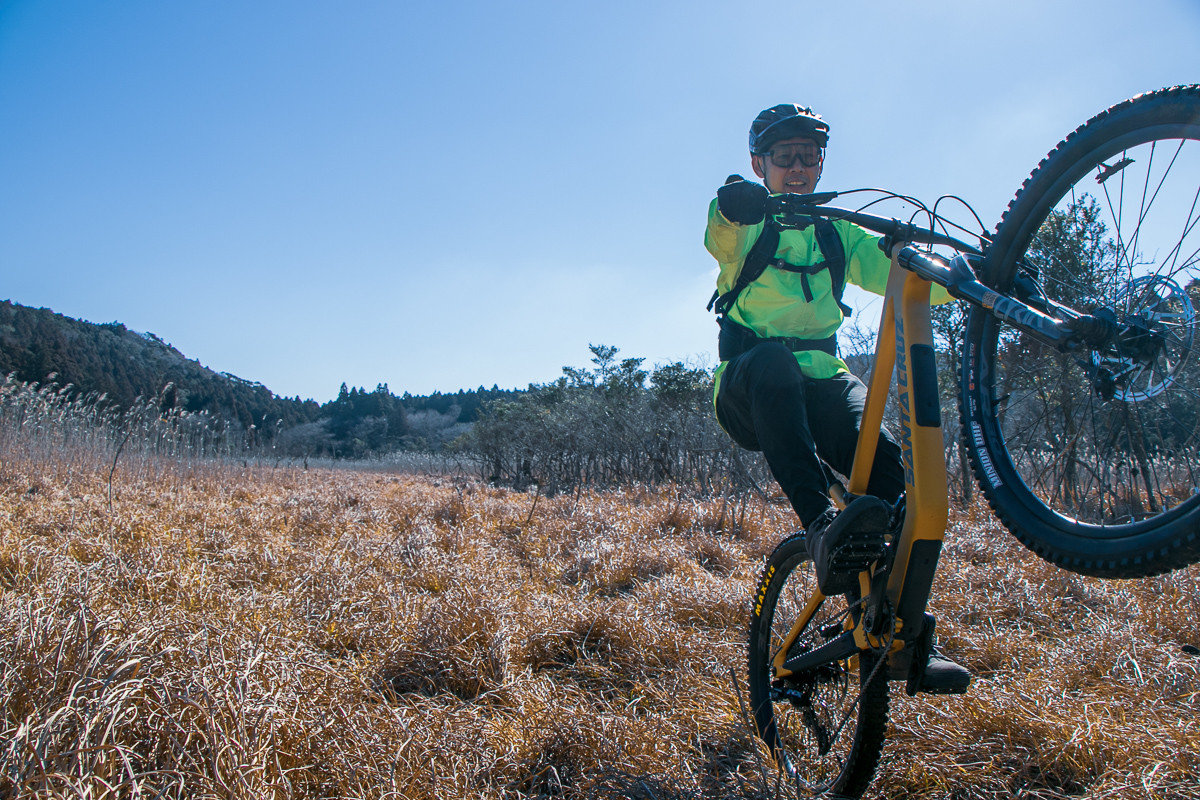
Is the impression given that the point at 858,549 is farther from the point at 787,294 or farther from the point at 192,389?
the point at 192,389

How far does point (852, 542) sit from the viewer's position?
144 cm

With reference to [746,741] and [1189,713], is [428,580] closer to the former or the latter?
[746,741]

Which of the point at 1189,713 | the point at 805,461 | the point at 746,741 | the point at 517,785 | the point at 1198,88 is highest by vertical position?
the point at 1198,88

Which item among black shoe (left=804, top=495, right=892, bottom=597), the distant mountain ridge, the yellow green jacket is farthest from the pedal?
the distant mountain ridge

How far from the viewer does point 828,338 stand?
2.17 meters

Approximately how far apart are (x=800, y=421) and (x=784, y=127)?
45.7 inches

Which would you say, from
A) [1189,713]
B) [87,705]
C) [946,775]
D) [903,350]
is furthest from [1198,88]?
[87,705]

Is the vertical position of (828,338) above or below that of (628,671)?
above

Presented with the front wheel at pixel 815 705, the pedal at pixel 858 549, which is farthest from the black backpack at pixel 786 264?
the pedal at pixel 858 549

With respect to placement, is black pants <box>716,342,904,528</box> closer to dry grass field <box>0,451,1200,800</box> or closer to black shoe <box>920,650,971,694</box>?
black shoe <box>920,650,971,694</box>

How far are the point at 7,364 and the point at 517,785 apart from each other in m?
41.7

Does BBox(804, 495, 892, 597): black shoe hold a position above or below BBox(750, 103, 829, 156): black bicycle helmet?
below

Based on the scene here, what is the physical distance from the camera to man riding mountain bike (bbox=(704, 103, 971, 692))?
1607 mm

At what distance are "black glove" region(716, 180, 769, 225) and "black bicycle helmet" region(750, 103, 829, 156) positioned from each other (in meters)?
0.67
